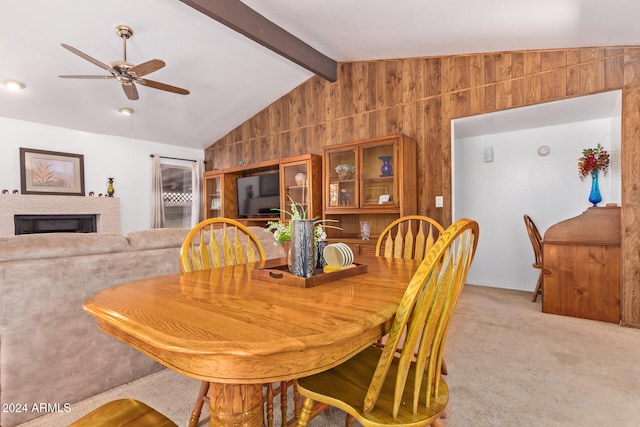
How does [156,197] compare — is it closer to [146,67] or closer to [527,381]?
[146,67]

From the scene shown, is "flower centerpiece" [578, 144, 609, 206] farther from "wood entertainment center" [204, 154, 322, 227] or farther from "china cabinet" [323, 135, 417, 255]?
"wood entertainment center" [204, 154, 322, 227]

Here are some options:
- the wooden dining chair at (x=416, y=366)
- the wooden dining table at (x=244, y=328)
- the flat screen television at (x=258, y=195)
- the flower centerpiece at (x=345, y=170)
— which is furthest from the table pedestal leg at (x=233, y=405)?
the flat screen television at (x=258, y=195)

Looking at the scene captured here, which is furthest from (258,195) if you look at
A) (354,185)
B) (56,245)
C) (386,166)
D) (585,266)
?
(585,266)

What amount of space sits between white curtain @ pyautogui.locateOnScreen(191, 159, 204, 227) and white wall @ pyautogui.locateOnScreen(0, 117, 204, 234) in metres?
0.28

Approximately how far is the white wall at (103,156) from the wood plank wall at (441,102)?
2030 millimetres

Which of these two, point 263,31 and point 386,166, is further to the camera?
point 386,166

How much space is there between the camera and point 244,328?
725mm

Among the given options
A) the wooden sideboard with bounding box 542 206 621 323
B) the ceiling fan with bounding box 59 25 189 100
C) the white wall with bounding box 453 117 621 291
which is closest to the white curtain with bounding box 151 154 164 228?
the ceiling fan with bounding box 59 25 189 100

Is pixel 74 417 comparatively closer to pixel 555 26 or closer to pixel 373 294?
pixel 373 294

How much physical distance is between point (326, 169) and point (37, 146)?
13.7 feet

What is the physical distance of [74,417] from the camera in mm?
1541

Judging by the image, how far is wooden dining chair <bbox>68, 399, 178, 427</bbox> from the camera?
80 centimetres

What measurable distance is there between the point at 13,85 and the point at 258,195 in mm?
3186

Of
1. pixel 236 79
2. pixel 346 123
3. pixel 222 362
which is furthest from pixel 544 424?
pixel 236 79
